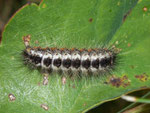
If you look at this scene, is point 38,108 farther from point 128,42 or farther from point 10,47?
point 128,42

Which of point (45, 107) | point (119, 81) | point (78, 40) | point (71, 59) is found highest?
point (78, 40)

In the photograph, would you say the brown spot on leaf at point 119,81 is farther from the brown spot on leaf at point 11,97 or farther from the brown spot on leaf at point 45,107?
the brown spot on leaf at point 11,97

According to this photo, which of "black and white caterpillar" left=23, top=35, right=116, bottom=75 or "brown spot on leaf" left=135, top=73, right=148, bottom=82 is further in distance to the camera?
"black and white caterpillar" left=23, top=35, right=116, bottom=75

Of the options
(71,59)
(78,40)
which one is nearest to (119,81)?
(71,59)

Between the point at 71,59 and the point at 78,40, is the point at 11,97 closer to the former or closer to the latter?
the point at 71,59

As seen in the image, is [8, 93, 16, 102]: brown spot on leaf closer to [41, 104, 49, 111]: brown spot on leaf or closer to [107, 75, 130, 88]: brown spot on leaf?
[41, 104, 49, 111]: brown spot on leaf

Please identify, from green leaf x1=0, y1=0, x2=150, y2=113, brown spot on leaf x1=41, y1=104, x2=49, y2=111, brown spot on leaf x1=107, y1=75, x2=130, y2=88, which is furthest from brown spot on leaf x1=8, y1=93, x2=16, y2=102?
brown spot on leaf x1=107, y1=75, x2=130, y2=88

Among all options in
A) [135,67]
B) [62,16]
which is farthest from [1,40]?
[135,67]
